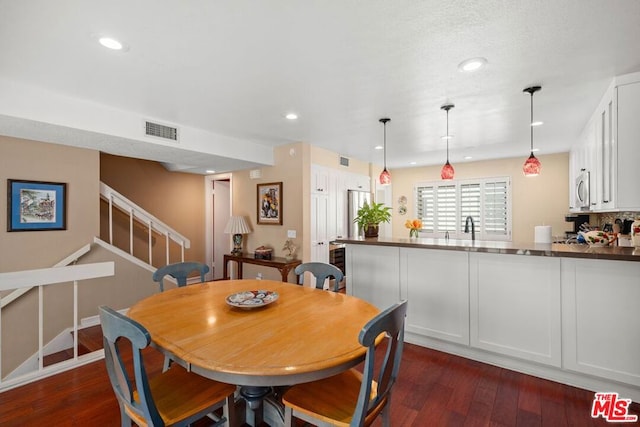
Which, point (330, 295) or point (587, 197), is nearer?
point (330, 295)

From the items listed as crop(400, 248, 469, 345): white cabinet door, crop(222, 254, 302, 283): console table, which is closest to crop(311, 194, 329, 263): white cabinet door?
crop(222, 254, 302, 283): console table

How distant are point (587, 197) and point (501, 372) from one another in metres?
2.26

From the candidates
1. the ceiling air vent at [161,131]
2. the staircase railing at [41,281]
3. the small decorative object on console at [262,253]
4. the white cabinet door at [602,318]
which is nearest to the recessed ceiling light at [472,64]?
the white cabinet door at [602,318]

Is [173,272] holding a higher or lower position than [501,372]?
higher

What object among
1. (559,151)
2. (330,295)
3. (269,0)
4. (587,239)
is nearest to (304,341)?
(330,295)

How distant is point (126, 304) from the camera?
13.5ft

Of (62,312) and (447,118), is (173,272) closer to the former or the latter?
(62,312)

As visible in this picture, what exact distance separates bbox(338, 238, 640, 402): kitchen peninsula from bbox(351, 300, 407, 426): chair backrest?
161 cm

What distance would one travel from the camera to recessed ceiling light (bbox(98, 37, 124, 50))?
1.77 meters

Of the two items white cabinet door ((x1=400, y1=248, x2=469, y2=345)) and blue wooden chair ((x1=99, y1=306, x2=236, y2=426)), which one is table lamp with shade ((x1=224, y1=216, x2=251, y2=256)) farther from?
blue wooden chair ((x1=99, y1=306, x2=236, y2=426))

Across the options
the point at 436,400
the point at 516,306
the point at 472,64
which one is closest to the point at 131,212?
the point at 436,400

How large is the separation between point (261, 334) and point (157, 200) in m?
5.00

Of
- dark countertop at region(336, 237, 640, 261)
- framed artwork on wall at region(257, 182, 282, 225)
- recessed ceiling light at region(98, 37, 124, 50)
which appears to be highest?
recessed ceiling light at region(98, 37, 124, 50)

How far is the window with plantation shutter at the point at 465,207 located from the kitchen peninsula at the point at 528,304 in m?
3.41
